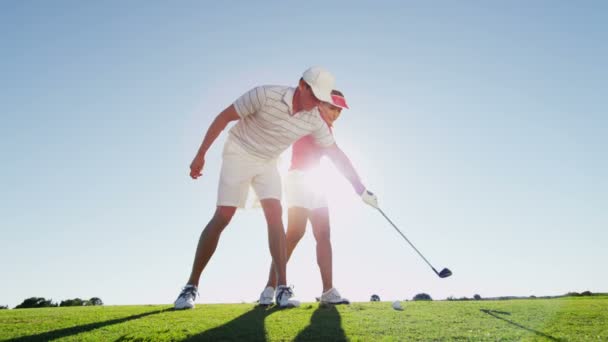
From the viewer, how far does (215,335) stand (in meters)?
3.84

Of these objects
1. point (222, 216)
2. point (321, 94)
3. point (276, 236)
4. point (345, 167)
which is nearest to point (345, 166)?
point (345, 167)

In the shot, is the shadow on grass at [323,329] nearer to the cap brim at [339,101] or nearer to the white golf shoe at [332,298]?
the white golf shoe at [332,298]

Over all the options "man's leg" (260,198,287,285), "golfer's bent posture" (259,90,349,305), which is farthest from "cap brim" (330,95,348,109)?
"man's leg" (260,198,287,285)

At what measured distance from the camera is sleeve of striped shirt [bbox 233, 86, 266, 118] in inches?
247

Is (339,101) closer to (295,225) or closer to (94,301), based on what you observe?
(295,225)

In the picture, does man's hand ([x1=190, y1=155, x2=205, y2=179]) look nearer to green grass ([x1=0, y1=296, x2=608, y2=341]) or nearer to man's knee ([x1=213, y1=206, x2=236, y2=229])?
man's knee ([x1=213, y1=206, x2=236, y2=229])

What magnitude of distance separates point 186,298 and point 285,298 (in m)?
1.24

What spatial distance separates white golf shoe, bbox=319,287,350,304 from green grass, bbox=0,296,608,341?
2.80ft

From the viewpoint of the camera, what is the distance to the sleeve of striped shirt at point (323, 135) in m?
6.81

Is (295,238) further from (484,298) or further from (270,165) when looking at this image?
(484,298)

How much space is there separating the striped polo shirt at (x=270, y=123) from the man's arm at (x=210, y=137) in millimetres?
206

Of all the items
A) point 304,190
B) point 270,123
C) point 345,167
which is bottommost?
point 304,190

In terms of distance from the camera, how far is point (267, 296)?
6797 millimetres

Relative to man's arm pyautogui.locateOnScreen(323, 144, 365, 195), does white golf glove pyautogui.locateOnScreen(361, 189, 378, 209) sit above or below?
below
